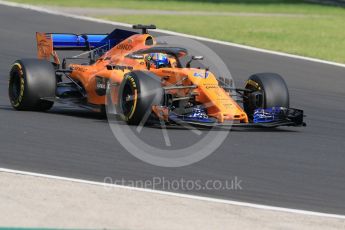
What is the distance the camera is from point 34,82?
13969mm

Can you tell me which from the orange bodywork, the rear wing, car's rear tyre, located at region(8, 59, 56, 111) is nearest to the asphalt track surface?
car's rear tyre, located at region(8, 59, 56, 111)

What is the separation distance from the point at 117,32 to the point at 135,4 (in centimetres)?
1961

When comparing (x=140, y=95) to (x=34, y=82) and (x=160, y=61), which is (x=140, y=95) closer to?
(x=160, y=61)

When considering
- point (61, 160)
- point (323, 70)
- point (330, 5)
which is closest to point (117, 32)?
point (61, 160)

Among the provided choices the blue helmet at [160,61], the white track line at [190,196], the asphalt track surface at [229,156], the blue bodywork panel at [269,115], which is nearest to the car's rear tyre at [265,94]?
the blue bodywork panel at [269,115]

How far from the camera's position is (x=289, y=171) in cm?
1071

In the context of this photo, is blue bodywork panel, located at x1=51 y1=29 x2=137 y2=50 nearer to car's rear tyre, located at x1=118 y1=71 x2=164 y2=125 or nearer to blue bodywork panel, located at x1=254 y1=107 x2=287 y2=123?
car's rear tyre, located at x1=118 y1=71 x2=164 y2=125

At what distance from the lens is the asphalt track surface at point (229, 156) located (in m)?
9.77

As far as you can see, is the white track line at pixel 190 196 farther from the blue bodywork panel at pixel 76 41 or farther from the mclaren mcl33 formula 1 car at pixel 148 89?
the blue bodywork panel at pixel 76 41

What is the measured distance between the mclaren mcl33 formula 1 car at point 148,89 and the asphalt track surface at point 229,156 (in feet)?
0.71

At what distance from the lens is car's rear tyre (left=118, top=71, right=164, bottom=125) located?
12.8m

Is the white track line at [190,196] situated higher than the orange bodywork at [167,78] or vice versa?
the orange bodywork at [167,78]

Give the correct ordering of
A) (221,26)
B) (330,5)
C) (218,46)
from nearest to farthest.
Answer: (218,46) → (221,26) → (330,5)

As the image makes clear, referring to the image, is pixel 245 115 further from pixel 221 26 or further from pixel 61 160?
pixel 221 26
